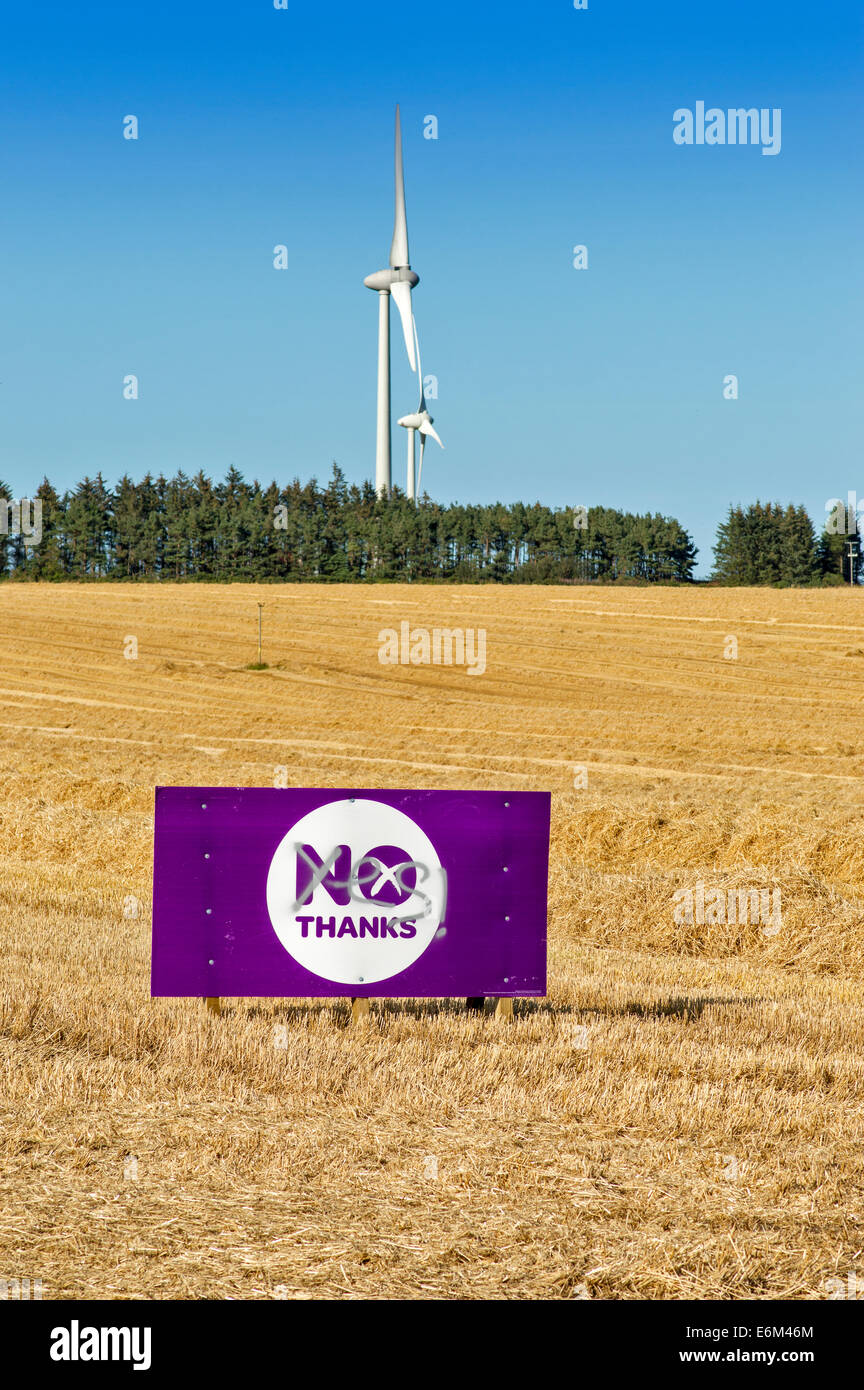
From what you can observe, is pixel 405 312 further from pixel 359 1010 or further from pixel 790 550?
pixel 359 1010

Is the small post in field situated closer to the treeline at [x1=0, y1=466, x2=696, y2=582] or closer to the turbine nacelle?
the turbine nacelle

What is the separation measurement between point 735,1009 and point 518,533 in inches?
5435

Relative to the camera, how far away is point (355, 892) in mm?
8812

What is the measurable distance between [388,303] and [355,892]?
95.1m

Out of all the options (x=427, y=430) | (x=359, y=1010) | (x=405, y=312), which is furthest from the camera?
(x=427, y=430)

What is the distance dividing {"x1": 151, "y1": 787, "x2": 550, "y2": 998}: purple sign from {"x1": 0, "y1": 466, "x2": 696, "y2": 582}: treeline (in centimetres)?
9882

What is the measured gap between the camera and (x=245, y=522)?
126688mm

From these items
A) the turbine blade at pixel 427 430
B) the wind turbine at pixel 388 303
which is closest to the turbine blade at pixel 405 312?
the wind turbine at pixel 388 303

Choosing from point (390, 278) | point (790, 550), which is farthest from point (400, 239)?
point (790, 550)

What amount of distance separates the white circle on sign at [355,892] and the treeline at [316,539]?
98993 mm

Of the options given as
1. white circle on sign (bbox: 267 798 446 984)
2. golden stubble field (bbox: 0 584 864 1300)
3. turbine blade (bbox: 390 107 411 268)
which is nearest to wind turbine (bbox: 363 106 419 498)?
turbine blade (bbox: 390 107 411 268)

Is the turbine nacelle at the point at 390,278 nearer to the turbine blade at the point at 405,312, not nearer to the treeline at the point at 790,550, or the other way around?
the turbine blade at the point at 405,312
